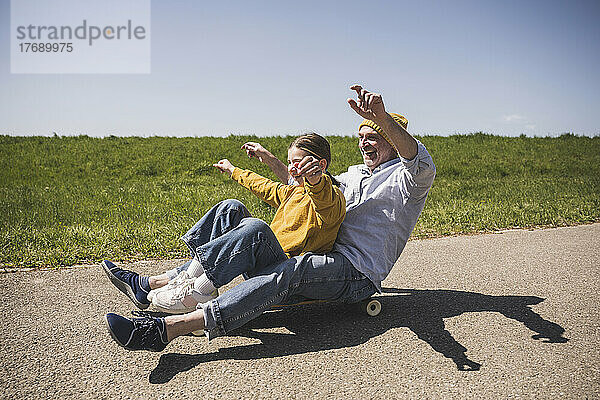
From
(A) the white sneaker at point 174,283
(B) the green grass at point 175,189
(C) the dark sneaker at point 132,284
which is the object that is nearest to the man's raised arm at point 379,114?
(A) the white sneaker at point 174,283

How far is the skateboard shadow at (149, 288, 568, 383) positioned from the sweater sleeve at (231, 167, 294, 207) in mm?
830

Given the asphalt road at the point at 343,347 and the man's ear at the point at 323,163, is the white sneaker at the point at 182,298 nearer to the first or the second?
the asphalt road at the point at 343,347

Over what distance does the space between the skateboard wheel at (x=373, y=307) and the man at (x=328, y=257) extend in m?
0.15

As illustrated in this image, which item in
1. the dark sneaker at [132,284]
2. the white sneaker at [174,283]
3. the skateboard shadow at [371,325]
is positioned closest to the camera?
the skateboard shadow at [371,325]

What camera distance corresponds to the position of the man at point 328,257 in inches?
120

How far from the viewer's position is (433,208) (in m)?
8.38

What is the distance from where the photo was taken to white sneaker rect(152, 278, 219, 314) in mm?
3377

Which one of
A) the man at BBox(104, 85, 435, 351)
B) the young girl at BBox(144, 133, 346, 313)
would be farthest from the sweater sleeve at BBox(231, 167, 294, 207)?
the man at BBox(104, 85, 435, 351)

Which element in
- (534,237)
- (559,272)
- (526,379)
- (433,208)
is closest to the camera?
(526,379)

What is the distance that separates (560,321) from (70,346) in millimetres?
3294

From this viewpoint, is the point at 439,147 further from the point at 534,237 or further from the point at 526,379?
the point at 526,379

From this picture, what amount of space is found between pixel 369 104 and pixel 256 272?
3.98ft

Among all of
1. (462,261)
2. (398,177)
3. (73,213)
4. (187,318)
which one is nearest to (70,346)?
(187,318)

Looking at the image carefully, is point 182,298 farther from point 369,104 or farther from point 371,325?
point 369,104
